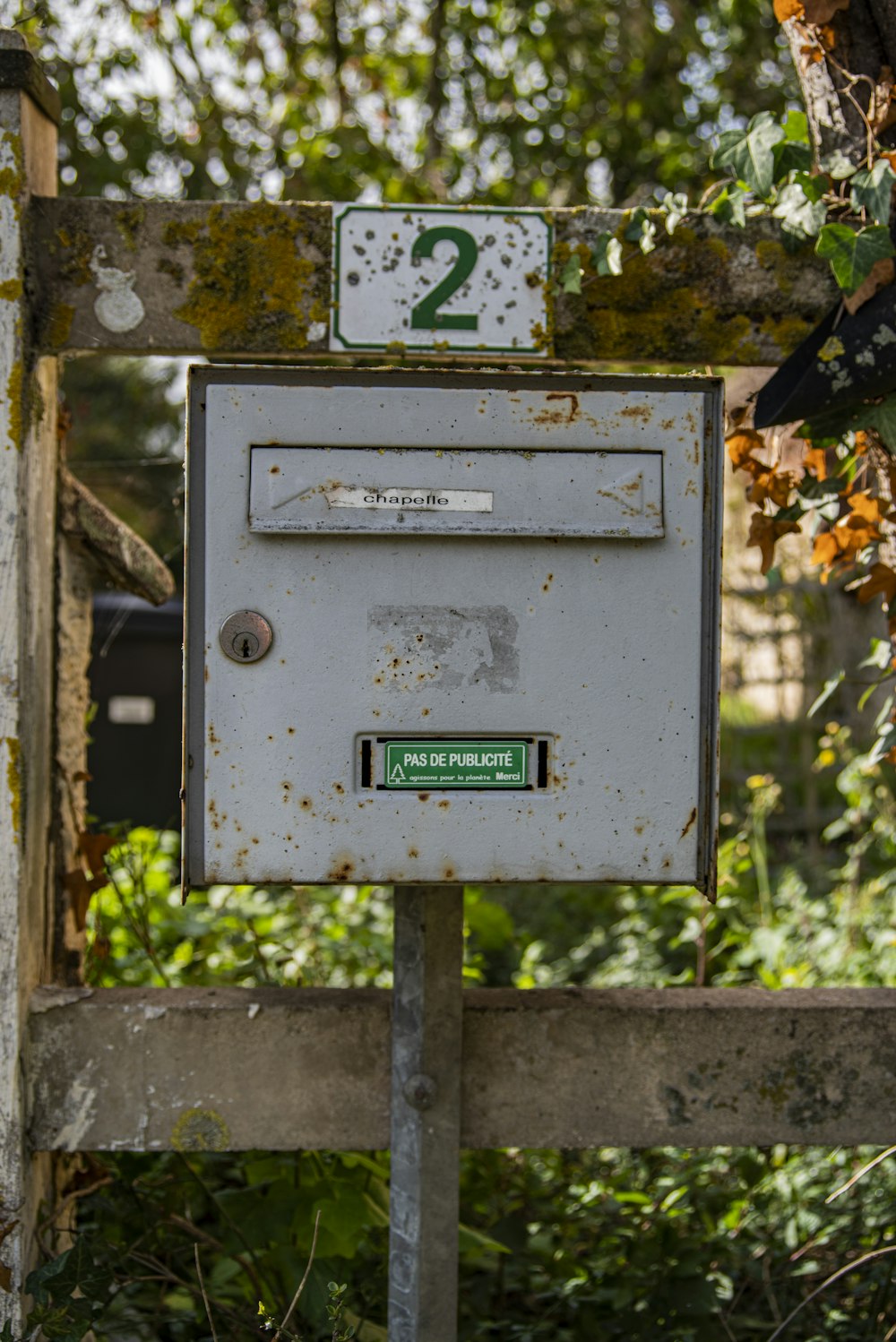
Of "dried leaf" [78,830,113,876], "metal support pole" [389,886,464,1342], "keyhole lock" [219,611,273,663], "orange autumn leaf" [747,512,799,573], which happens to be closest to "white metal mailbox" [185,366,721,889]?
"keyhole lock" [219,611,273,663]

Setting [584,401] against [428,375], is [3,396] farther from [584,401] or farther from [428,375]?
[584,401]

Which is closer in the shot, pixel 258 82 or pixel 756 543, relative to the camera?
pixel 756 543

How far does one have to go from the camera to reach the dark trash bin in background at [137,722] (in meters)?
6.10

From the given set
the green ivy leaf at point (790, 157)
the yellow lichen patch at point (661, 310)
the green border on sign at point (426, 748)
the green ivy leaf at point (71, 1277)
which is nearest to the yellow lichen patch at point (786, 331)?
the yellow lichen patch at point (661, 310)

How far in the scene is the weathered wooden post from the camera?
1848mm

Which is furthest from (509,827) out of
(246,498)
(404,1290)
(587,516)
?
(404,1290)

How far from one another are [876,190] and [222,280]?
1018mm

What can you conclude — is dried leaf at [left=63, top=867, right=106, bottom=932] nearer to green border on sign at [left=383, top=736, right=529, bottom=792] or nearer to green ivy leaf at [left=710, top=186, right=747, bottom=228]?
green border on sign at [left=383, top=736, right=529, bottom=792]

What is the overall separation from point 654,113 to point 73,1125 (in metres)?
5.74

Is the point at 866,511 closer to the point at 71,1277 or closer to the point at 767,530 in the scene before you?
the point at 767,530

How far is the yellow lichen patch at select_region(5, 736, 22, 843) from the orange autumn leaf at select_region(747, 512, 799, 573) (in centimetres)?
126

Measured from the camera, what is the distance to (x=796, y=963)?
3.51 m

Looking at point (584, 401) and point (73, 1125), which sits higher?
point (584, 401)

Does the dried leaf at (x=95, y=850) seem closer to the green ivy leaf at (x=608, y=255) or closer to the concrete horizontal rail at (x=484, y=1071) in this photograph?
the concrete horizontal rail at (x=484, y=1071)
